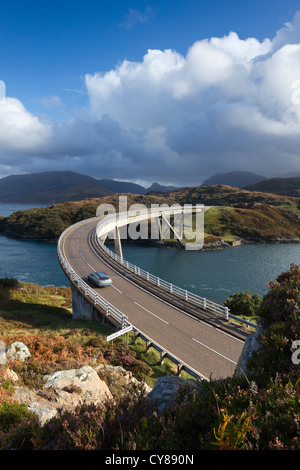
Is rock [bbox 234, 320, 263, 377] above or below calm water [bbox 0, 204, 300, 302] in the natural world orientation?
above

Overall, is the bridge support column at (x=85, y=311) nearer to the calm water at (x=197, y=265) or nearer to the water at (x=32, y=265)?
the calm water at (x=197, y=265)

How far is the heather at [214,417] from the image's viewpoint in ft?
11.2

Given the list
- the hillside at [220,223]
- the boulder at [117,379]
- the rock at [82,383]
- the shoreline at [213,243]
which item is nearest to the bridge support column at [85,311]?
the boulder at [117,379]

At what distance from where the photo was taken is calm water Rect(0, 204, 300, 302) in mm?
42844

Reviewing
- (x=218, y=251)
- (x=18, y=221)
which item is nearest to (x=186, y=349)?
(x=218, y=251)

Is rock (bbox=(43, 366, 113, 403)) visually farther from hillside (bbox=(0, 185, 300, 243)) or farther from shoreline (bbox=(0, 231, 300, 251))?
hillside (bbox=(0, 185, 300, 243))

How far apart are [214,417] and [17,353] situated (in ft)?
33.3

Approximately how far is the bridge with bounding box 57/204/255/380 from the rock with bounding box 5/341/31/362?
196 inches

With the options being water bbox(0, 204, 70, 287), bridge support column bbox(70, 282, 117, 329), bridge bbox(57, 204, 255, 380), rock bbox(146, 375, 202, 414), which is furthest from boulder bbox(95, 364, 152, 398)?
water bbox(0, 204, 70, 287)

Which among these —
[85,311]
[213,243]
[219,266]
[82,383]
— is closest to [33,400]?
[82,383]

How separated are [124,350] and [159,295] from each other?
374 inches

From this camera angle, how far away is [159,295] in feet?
74.4

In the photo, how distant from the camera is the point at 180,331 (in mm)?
15742

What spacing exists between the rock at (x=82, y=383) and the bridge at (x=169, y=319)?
13.3 ft
